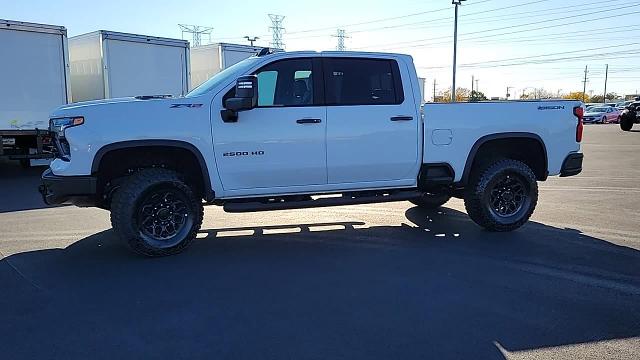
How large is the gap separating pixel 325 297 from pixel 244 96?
219cm

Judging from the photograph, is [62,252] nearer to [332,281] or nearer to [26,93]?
[332,281]

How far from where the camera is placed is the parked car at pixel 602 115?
1768 inches

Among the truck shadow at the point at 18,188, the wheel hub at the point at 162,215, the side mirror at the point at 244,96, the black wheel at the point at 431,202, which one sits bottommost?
the truck shadow at the point at 18,188

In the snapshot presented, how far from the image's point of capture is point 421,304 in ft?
14.0

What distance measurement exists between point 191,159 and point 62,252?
5.84 feet

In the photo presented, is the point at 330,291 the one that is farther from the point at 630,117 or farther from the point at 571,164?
the point at 630,117

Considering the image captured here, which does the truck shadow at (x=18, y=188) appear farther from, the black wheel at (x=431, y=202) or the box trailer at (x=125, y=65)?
the black wheel at (x=431, y=202)

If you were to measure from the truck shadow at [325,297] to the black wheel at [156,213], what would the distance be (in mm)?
191

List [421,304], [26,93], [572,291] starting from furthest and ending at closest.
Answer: [26,93], [572,291], [421,304]

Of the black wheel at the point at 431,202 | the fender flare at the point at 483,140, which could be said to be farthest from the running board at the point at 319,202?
the black wheel at the point at 431,202

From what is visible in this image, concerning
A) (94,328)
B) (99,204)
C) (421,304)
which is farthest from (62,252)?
(421,304)

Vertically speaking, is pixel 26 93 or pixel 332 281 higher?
pixel 26 93

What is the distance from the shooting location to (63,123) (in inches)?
211

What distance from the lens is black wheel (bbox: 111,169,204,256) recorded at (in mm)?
5426
